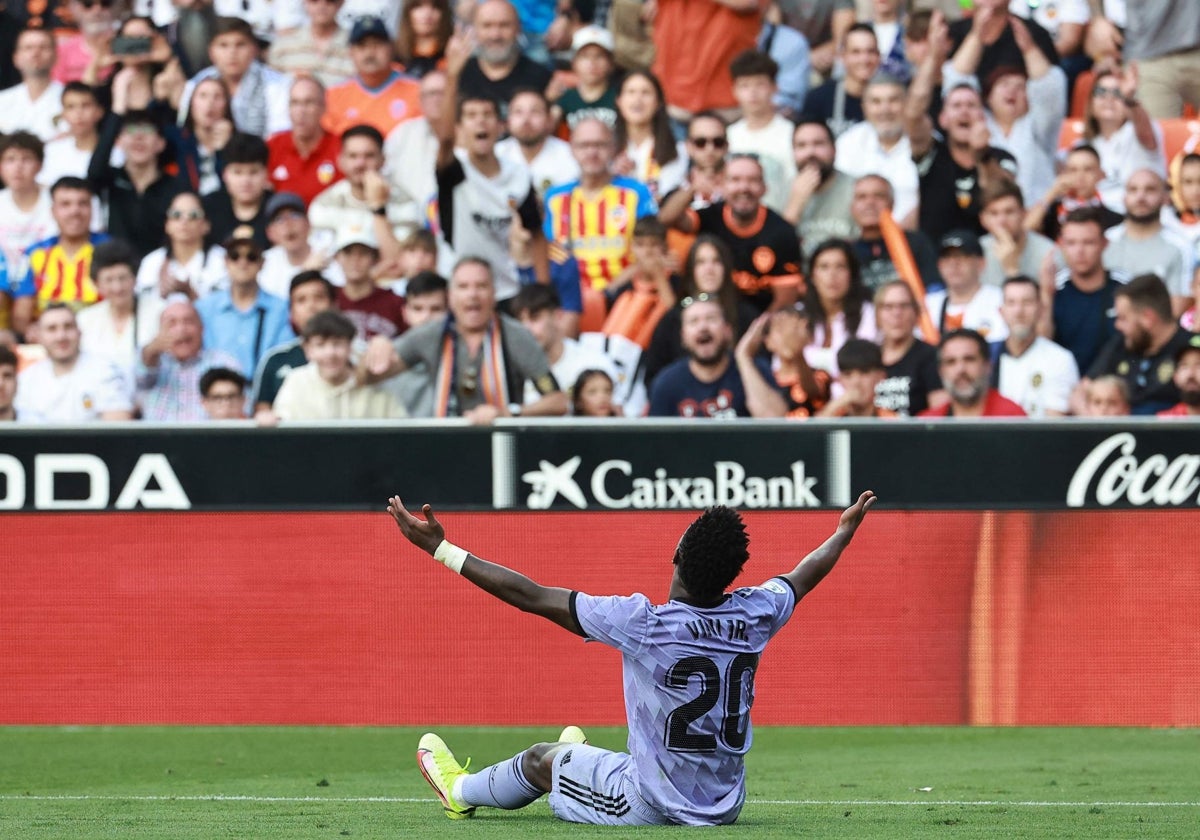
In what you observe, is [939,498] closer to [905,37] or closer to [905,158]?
[905,158]

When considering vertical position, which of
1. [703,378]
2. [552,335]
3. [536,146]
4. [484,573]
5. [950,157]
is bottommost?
[703,378]

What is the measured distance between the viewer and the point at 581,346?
13.0m

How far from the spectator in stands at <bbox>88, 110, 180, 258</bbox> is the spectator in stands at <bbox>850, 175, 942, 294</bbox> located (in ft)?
17.2

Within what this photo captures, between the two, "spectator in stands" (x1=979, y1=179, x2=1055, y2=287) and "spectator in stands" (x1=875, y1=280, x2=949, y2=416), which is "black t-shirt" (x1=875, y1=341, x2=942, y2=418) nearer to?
"spectator in stands" (x1=875, y1=280, x2=949, y2=416)

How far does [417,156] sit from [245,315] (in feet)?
6.63

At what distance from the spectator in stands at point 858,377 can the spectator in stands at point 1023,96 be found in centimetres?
305

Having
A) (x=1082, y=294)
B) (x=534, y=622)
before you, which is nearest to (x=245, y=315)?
(x=534, y=622)

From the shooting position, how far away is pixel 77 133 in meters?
14.8

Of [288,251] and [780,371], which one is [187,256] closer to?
[288,251]

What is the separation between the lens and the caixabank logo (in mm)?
11055

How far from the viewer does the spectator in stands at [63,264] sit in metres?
13.9

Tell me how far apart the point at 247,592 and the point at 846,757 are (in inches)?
146

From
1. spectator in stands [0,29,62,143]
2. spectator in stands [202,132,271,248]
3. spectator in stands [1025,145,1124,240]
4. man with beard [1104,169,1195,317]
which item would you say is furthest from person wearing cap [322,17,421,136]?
man with beard [1104,169,1195,317]

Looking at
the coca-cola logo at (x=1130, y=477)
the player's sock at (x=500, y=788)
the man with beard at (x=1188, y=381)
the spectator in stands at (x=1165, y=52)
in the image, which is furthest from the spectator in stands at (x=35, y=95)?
the player's sock at (x=500, y=788)
